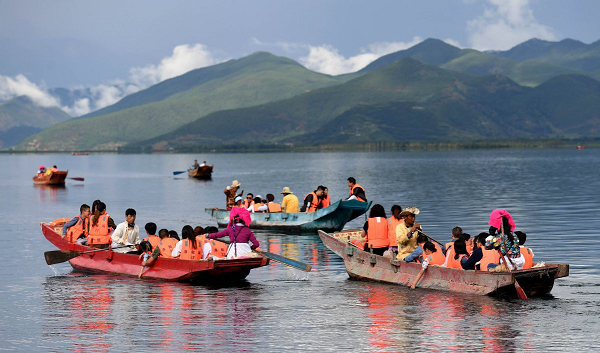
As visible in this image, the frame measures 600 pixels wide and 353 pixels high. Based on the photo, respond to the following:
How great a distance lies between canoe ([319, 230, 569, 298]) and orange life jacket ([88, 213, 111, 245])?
30.8ft

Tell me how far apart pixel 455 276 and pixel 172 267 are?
973 centimetres

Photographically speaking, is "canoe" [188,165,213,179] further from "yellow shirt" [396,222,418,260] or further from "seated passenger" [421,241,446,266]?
"seated passenger" [421,241,446,266]

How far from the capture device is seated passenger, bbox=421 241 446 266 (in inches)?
1051

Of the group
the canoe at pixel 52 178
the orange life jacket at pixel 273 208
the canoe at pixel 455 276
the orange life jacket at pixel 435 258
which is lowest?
the canoe at pixel 455 276

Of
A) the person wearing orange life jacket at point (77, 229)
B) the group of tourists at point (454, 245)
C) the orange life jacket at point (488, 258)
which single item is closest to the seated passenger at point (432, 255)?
the group of tourists at point (454, 245)

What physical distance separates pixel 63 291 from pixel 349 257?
9992mm

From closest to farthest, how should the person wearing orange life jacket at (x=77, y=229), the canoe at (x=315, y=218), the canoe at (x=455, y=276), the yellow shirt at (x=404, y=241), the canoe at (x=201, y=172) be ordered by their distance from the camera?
the canoe at (x=455, y=276), the yellow shirt at (x=404, y=241), the person wearing orange life jacket at (x=77, y=229), the canoe at (x=315, y=218), the canoe at (x=201, y=172)

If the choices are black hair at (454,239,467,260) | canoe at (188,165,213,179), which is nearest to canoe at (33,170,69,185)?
canoe at (188,165,213,179)

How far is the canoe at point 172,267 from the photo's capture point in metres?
28.4

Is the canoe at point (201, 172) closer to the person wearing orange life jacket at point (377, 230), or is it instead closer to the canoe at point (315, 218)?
the canoe at point (315, 218)

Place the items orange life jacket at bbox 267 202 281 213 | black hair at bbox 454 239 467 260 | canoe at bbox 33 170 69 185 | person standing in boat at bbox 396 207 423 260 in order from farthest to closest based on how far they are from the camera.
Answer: canoe at bbox 33 170 69 185 → orange life jacket at bbox 267 202 281 213 → person standing in boat at bbox 396 207 423 260 → black hair at bbox 454 239 467 260

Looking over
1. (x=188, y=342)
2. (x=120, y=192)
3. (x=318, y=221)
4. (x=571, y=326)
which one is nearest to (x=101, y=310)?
(x=188, y=342)

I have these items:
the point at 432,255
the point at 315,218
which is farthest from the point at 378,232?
the point at 315,218

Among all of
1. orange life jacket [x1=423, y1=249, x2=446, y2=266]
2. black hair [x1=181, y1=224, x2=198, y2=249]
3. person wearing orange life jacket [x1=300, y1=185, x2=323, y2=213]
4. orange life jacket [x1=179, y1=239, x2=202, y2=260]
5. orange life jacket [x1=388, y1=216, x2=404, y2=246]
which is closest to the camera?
orange life jacket [x1=423, y1=249, x2=446, y2=266]
